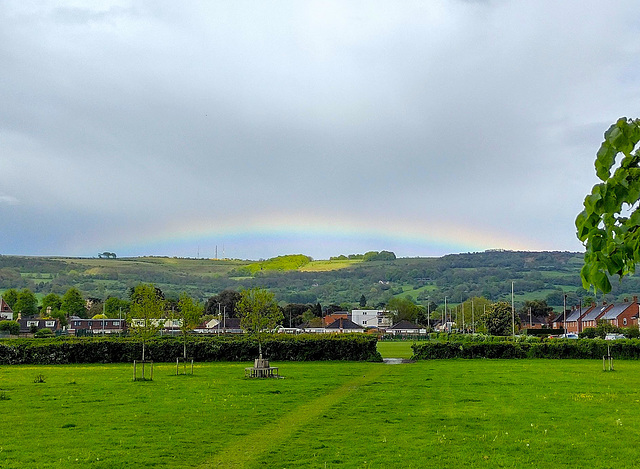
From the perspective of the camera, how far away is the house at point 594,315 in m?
127

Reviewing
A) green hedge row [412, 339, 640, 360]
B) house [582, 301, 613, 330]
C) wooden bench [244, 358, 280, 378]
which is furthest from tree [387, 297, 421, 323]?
wooden bench [244, 358, 280, 378]

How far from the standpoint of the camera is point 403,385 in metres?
29.8

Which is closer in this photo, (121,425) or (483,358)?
(121,425)

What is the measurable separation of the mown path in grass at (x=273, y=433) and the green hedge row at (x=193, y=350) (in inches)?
919

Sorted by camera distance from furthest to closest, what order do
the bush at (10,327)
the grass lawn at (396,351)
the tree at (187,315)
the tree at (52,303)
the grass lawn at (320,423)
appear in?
the tree at (52,303) < the bush at (10,327) < the grass lawn at (396,351) < the tree at (187,315) < the grass lawn at (320,423)

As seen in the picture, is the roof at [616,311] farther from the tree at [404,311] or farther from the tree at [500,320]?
the tree at [404,311]

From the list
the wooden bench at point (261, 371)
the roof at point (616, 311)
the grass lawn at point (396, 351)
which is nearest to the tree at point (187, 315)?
the wooden bench at point (261, 371)

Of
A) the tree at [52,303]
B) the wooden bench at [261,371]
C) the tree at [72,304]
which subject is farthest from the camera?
the tree at [52,303]

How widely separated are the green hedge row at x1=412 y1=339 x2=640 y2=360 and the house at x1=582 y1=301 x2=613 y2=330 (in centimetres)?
7553

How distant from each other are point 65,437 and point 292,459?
20.3ft

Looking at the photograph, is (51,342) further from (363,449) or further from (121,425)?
(363,449)

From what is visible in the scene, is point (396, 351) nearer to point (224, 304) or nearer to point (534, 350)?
point (534, 350)

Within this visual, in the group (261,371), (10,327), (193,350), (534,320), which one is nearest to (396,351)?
(193,350)

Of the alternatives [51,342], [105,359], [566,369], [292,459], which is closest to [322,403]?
[292,459]
